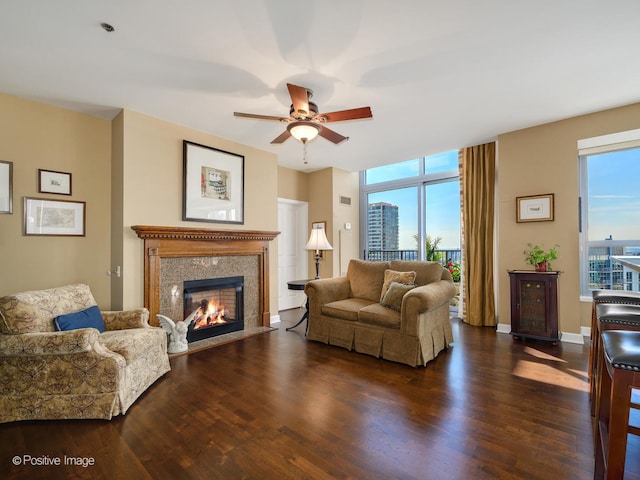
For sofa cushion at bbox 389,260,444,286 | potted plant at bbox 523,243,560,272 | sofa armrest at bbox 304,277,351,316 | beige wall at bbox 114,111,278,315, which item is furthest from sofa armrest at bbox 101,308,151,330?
potted plant at bbox 523,243,560,272

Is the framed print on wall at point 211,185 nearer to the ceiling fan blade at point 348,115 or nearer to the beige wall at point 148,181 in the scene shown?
the beige wall at point 148,181

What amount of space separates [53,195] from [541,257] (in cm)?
553

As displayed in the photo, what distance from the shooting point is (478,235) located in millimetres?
4520

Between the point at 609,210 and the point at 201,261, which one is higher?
the point at 609,210

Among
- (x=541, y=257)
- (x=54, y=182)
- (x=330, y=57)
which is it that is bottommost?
(x=541, y=257)

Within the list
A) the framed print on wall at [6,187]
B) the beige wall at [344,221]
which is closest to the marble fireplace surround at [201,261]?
the framed print on wall at [6,187]

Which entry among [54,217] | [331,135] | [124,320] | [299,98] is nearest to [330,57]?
[299,98]

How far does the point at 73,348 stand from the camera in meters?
2.08

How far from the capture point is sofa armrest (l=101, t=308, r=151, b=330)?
2.79 meters

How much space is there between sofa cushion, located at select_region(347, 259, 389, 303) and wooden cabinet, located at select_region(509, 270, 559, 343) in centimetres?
162

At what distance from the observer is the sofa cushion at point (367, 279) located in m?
3.78

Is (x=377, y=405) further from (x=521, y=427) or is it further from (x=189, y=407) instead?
(x=189, y=407)

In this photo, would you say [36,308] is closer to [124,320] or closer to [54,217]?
[124,320]

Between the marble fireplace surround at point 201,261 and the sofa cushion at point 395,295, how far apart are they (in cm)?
201
